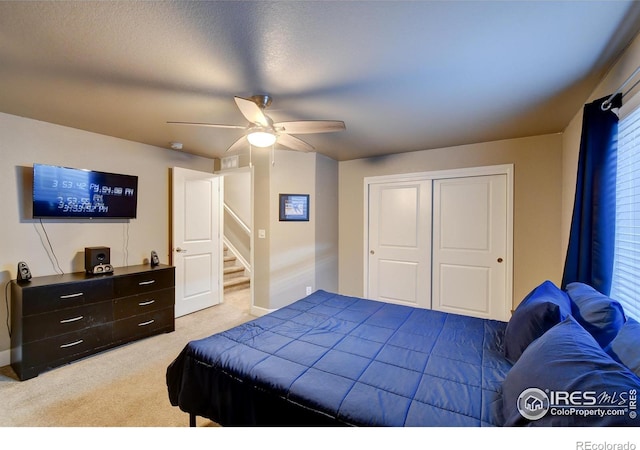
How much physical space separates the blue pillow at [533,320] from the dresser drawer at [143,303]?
3332 mm

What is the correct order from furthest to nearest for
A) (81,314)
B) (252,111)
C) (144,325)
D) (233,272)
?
(233,272) < (144,325) < (81,314) < (252,111)

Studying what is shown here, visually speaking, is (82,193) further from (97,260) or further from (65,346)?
(65,346)

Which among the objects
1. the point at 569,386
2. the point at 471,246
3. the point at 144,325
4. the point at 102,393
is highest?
the point at 471,246

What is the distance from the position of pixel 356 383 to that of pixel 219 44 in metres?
1.88

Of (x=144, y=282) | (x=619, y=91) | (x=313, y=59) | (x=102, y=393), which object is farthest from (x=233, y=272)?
(x=619, y=91)

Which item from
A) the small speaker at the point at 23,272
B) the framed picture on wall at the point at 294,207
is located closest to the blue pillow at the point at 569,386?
the framed picture on wall at the point at 294,207

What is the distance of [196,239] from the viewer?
13.0 ft

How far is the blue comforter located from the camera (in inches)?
43.2

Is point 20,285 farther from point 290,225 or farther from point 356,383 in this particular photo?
point 356,383

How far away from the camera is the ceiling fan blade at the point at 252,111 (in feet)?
5.46

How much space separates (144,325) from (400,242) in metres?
3.34

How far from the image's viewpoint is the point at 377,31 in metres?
1.35
